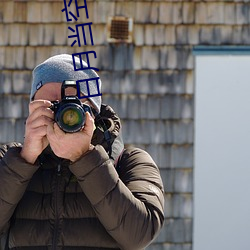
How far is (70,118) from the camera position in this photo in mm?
1610

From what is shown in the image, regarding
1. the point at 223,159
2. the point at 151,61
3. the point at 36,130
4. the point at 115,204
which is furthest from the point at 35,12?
the point at 115,204

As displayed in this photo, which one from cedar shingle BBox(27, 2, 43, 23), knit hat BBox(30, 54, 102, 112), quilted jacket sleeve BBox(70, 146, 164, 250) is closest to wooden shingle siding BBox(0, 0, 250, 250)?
cedar shingle BBox(27, 2, 43, 23)

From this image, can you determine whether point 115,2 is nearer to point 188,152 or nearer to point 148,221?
point 188,152

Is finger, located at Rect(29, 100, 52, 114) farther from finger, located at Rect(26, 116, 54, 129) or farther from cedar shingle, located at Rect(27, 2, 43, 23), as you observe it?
cedar shingle, located at Rect(27, 2, 43, 23)

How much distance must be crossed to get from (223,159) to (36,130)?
4134 mm

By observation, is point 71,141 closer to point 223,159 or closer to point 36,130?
point 36,130

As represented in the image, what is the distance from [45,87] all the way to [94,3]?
4.05m

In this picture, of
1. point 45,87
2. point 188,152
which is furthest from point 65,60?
point 188,152

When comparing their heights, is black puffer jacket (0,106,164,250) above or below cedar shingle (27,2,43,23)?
below

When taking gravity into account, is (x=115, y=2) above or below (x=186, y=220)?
above

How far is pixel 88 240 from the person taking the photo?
1.67 m

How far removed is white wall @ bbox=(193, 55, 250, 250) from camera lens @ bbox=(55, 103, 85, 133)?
412cm

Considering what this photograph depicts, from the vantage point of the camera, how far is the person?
5.36 feet

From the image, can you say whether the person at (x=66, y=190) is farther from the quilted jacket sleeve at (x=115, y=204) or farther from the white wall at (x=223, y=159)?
the white wall at (x=223, y=159)
